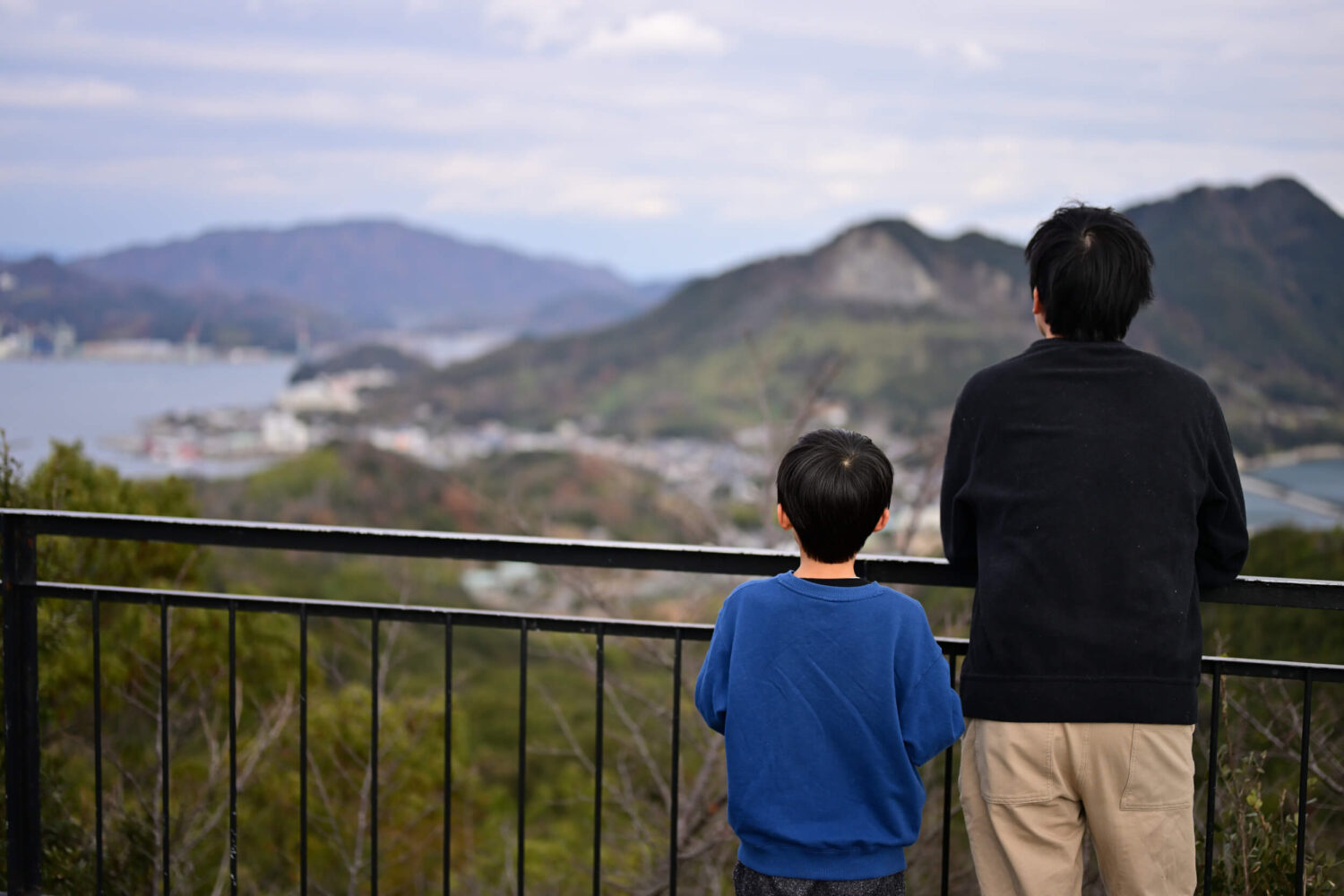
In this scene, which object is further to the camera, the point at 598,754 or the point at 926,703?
the point at 598,754

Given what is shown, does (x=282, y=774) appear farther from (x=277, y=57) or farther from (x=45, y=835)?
(x=277, y=57)

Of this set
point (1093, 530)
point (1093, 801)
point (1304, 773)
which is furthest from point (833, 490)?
point (1304, 773)

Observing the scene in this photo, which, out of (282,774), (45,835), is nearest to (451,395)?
(282,774)

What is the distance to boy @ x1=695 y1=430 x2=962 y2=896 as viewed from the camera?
1366mm

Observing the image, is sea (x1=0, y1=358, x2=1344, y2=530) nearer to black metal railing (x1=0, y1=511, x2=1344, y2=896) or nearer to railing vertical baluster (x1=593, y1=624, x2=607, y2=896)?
black metal railing (x1=0, y1=511, x2=1344, y2=896)

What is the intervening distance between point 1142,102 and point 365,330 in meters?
43.0

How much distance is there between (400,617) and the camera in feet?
6.81

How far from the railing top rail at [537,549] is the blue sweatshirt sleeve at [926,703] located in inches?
15.4

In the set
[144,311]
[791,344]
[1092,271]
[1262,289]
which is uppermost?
[144,311]

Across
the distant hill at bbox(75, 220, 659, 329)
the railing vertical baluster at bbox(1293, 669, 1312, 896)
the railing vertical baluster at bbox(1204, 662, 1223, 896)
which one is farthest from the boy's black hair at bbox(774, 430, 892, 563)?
the distant hill at bbox(75, 220, 659, 329)

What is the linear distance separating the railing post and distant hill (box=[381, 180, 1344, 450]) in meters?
2.26

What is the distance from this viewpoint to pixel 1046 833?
5.02 feet

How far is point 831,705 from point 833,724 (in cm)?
3

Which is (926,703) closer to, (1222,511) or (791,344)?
(1222,511)
